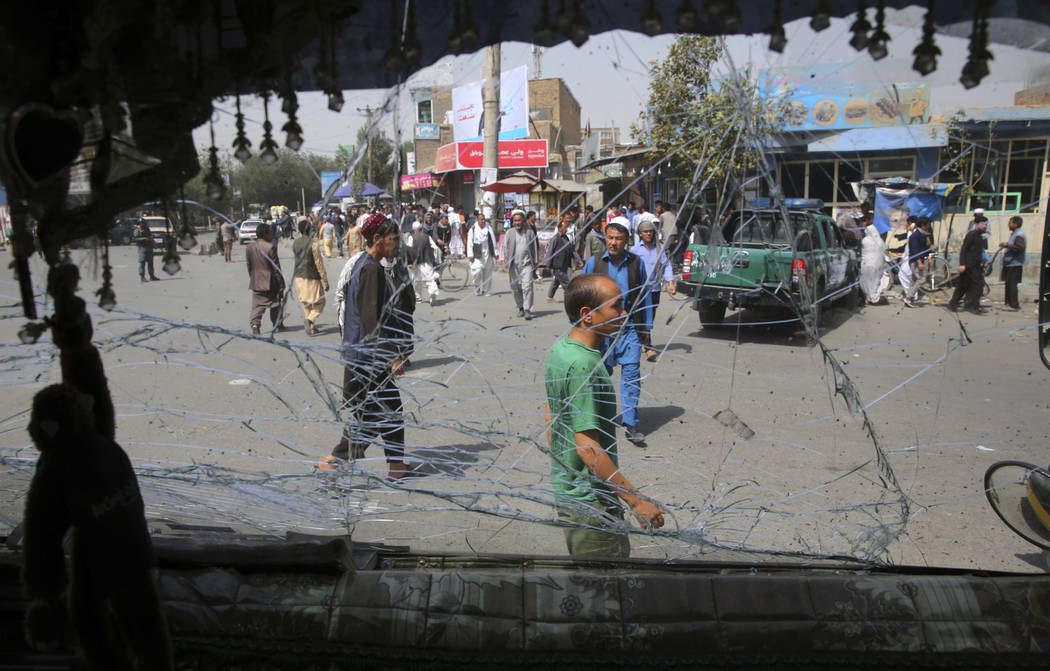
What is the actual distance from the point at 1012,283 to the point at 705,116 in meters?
4.42

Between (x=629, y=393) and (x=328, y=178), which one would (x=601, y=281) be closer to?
(x=328, y=178)

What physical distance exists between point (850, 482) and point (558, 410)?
2.54 metres

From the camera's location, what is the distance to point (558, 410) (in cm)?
225

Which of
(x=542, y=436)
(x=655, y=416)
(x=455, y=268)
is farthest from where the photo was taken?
(x=655, y=416)

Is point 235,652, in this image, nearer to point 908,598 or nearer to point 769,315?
point 908,598

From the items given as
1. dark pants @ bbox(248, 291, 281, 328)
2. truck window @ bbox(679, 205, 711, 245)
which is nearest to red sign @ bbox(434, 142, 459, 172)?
truck window @ bbox(679, 205, 711, 245)

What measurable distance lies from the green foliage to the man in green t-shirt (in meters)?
0.97

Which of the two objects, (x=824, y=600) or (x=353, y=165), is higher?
(x=353, y=165)

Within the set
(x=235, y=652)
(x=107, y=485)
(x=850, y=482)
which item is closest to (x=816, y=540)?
(x=850, y=482)

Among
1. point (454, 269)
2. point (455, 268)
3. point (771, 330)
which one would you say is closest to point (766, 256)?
point (455, 268)

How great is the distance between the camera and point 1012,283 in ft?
16.8

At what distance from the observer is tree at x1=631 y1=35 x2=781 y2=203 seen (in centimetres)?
193

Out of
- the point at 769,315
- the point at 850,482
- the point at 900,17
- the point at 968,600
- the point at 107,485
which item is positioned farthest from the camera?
the point at 769,315

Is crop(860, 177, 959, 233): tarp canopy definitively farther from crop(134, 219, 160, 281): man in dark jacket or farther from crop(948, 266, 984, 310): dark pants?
crop(134, 219, 160, 281): man in dark jacket
